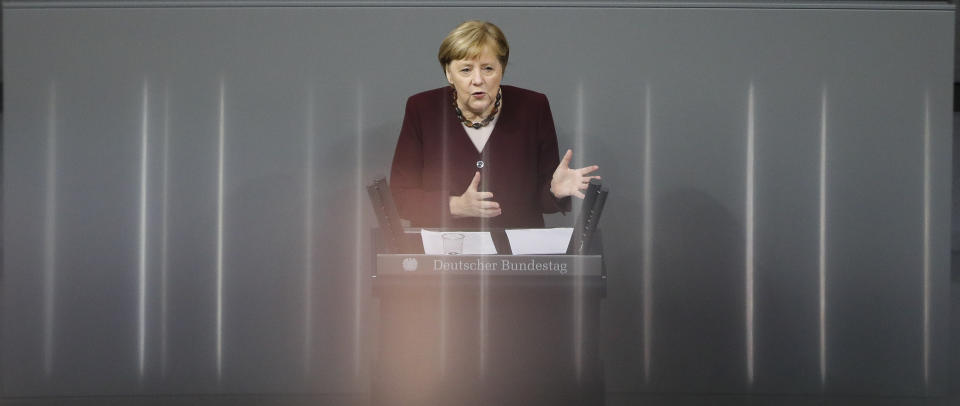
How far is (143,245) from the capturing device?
2.77m

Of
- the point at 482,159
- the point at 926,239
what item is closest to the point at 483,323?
the point at 482,159

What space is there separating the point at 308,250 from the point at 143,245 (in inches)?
24.7

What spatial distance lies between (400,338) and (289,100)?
1.49 metres

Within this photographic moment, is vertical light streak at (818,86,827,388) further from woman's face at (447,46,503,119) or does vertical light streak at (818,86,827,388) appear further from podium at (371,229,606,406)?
podium at (371,229,606,406)

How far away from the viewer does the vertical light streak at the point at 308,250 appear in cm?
273

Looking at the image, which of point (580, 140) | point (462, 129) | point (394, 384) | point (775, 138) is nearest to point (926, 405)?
point (775, 138)

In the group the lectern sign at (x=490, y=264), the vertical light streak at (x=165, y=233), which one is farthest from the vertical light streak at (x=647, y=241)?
A: the vertical light streak at (x=165, y=233)

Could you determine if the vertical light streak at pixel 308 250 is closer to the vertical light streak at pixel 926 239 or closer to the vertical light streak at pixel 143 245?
the vertical light streak at pixel 143 245

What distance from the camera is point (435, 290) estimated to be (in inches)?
57.2

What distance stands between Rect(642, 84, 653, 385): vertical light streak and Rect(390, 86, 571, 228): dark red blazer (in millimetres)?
630

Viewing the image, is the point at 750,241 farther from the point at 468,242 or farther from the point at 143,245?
the point at 143,245

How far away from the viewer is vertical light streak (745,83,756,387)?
2703 mm

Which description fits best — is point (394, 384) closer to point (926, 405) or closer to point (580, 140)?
point (580, 140)

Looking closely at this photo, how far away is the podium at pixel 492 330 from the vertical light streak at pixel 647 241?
1252 millimetres
